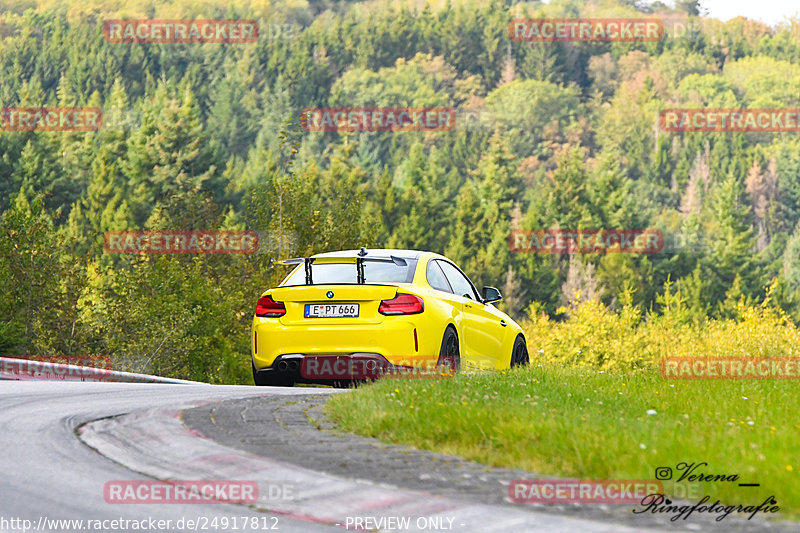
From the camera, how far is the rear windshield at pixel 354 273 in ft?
42.9

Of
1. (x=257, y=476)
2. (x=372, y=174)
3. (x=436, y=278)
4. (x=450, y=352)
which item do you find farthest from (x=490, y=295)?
(x=372, y=174)

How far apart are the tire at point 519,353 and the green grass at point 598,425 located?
340cm

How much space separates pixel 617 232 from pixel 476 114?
2858 inches

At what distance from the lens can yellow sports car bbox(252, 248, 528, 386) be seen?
12.6 m

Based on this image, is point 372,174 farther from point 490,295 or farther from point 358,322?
point 358,322

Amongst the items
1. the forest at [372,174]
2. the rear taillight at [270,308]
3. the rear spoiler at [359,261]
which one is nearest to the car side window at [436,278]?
the rear spoiler at [359,261]

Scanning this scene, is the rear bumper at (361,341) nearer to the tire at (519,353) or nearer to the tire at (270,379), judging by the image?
the tire at (270,379)

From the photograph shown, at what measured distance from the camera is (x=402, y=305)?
12664mm

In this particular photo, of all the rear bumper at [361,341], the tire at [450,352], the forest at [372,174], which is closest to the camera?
the rear bumper at [361,341]

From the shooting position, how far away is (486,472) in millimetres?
6984

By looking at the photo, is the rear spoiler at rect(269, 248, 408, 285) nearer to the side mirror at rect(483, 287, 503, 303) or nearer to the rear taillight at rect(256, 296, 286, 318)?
the rear taillight at rect(256, 296, 286, 318)

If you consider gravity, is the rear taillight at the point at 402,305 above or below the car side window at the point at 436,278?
below

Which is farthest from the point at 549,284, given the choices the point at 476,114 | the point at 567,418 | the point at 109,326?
the point at 567,418

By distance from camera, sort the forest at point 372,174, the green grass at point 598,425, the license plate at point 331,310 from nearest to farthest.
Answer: the green grass at point 598,425
the license plate at point 331,310
the forest at point 372,174
